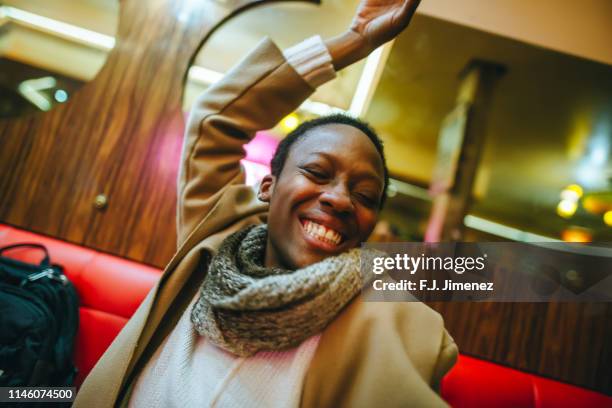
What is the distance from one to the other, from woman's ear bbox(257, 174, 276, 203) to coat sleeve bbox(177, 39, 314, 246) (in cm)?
15

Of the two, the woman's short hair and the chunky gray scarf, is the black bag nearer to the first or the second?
the chunky gray scarf

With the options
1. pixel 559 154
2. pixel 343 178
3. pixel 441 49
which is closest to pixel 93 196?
pixel 343 178

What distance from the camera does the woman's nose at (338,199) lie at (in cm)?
71

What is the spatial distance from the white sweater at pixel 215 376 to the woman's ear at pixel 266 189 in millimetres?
379

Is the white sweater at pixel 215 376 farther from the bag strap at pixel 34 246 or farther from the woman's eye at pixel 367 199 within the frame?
the bag strap at pixel 34 246

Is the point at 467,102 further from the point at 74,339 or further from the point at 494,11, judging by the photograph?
the point at 74,339

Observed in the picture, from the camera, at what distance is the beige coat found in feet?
1.92

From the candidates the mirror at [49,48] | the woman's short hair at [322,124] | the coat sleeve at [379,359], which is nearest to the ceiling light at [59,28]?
the mirror at [49,48]

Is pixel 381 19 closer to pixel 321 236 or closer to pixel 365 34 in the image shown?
pixel 365 34

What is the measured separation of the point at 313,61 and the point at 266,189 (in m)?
0.41

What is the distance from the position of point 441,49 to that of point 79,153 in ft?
8.64

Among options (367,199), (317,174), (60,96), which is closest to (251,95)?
(317,174)

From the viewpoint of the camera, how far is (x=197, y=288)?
0.90m

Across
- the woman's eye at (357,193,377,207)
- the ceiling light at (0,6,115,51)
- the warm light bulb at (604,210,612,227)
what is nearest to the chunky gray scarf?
the woman's eye at (357,193,377,207)
